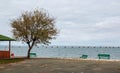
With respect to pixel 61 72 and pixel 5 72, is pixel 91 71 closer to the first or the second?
pixel 61 72

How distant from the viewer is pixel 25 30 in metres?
44.1

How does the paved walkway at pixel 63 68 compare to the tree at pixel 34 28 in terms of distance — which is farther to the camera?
the tree at pixel 34 28

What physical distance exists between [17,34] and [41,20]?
4513 mm

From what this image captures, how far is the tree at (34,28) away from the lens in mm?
44094

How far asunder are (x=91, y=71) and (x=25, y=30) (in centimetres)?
2336

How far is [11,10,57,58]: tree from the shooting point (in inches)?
1736

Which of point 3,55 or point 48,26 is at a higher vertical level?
point 48,26

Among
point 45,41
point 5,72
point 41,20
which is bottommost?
point 5,72

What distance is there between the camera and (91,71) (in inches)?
886

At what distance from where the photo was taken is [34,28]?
146 feet

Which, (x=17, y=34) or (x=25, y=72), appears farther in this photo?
(x=17, y=34)

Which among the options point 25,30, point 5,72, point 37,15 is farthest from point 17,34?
point 5,72

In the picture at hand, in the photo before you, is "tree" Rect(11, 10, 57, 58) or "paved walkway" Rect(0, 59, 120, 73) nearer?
"paved walkway" Rect(0, 59, 120, 73)

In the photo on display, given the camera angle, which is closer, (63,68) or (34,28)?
(63,68)
